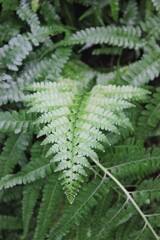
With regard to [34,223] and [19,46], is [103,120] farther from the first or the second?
[34,223]

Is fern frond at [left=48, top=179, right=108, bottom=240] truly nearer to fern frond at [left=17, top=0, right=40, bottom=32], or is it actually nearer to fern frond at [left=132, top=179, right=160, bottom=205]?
fern frond at [left=132, top=179, right=160, bottom=205]

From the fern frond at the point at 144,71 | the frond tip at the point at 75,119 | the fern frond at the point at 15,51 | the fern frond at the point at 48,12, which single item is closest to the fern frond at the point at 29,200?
the frond tip at the point at 75,119

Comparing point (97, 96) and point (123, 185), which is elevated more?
point (97, 96)

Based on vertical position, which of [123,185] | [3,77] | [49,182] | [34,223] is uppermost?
[3,77]

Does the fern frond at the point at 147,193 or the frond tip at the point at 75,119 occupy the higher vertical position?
the frond tip at the point at 75,119

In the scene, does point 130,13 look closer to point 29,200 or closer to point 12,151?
point 12,151

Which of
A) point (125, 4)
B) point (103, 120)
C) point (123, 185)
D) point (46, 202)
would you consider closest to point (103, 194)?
point (123, 185)

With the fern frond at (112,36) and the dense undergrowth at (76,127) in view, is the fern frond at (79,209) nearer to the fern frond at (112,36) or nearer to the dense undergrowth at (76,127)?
the dense undergrowth at (76,127)
